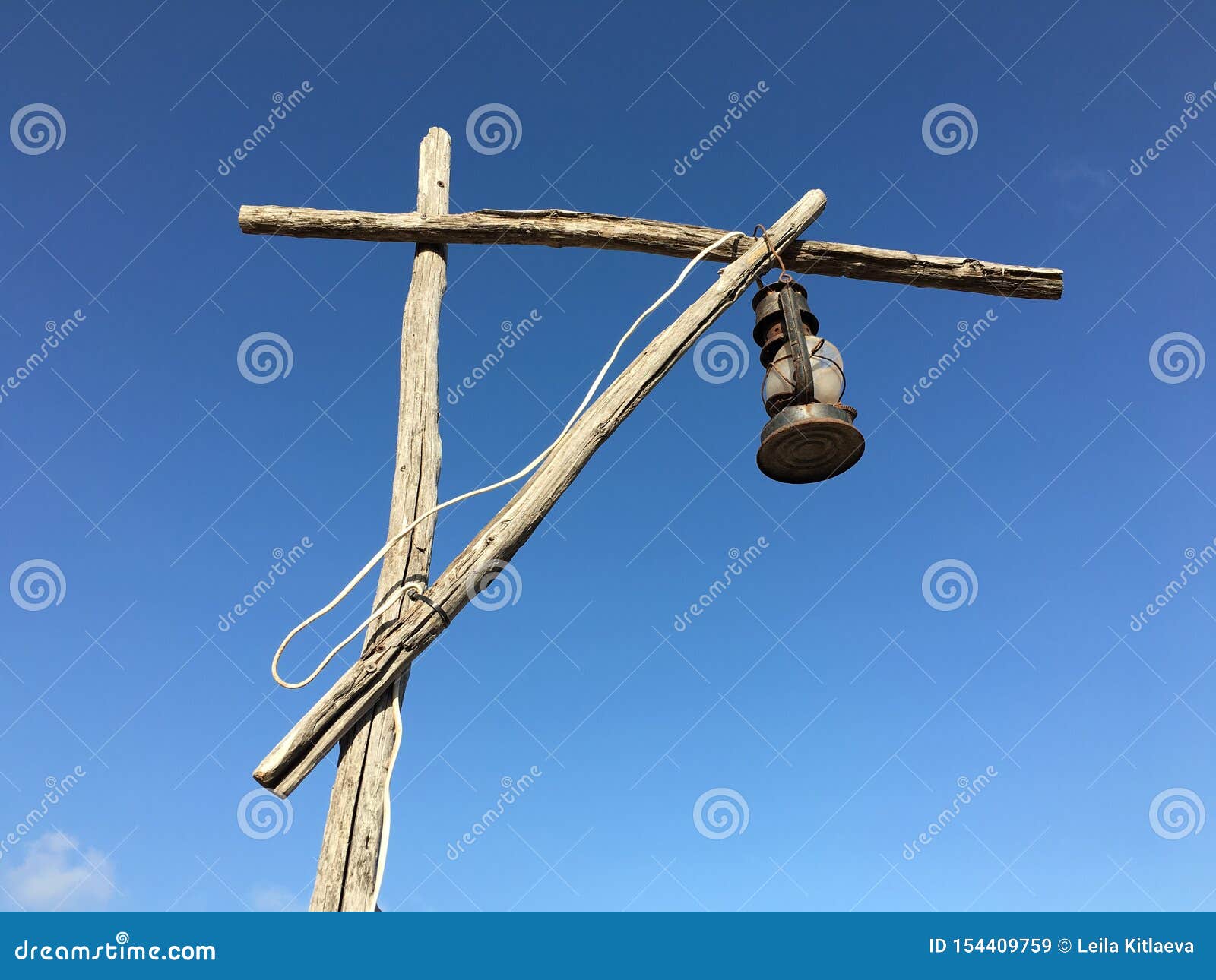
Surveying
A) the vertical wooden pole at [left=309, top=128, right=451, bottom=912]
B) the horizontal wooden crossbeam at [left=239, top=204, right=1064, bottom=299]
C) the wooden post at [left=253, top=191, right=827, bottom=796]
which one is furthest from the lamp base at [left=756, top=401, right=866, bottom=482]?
the vertical wooden pole at [left=309, top=128, right=451, bottom=912]

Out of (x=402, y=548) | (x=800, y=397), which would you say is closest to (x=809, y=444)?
(x=800, y=397)

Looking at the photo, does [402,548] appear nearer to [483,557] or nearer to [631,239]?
[483,557]

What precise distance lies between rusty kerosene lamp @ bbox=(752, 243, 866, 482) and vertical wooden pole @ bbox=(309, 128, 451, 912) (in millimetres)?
1148

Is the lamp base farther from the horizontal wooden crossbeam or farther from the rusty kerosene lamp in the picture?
the horizontal wooden crossbeam

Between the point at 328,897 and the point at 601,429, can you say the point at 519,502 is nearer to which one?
the point at 601,429

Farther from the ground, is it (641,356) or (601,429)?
(641,356)

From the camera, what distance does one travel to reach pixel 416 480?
2.61 meters

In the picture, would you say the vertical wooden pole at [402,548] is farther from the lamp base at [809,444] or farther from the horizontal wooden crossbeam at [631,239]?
the lamp base at [809,444]

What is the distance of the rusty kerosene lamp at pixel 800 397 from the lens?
251 centimetres

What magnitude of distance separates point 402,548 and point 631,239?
156cm

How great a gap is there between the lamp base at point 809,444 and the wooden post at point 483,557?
1.59ft

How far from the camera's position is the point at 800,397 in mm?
2611
